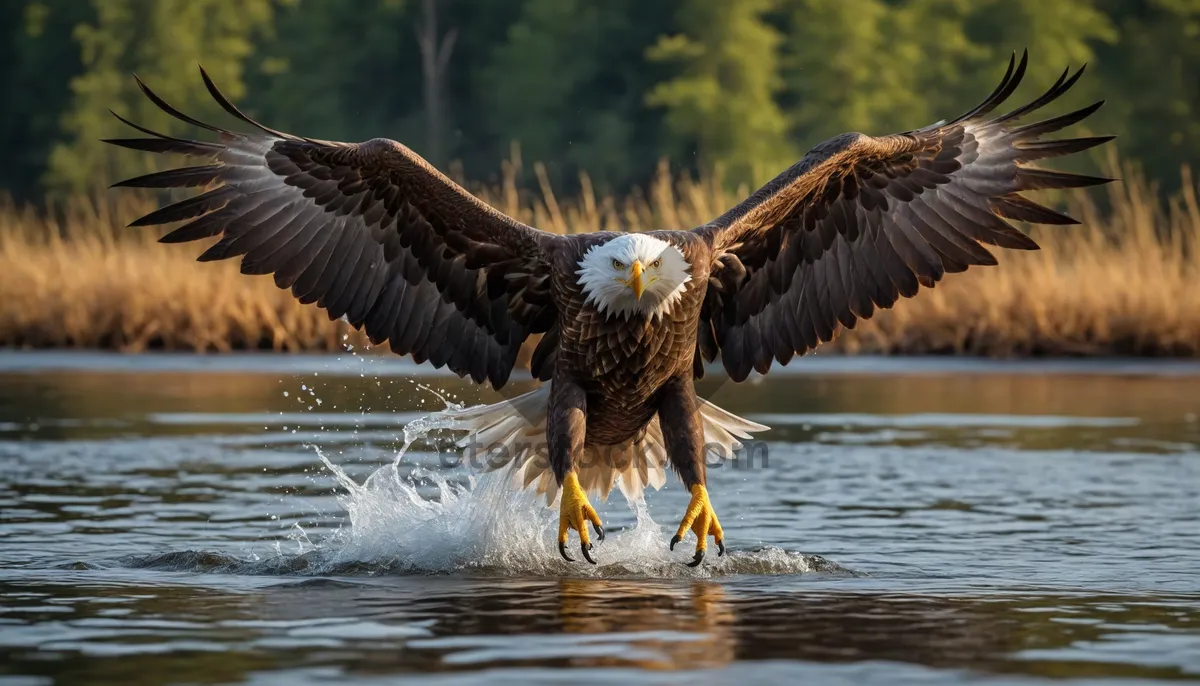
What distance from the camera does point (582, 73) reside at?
45.3 meters

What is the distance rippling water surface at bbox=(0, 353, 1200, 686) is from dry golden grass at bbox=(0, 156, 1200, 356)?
11.3 feet

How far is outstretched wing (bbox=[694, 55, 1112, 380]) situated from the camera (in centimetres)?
884

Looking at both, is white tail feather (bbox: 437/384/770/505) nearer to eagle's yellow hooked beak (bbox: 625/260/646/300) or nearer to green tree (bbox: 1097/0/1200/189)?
eagle's yellow hooked beak (bbox: 625/260/646/300)

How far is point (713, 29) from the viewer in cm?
4119

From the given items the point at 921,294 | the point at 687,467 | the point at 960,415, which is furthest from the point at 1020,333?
the point at 687,467

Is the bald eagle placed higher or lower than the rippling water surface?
higher

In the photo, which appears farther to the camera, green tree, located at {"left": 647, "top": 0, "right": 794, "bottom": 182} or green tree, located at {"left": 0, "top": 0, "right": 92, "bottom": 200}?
green tree, located at {"left": 0, "top": 0, "right": 92, "bottom": 200}

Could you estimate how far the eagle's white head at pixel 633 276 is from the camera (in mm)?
7590

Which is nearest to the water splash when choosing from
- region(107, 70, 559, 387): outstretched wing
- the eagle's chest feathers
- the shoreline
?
region(107, 70, 559, 387): outstretched wing

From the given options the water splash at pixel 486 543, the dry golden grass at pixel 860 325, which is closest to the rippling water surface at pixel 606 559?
the water splash at pixel 486 543

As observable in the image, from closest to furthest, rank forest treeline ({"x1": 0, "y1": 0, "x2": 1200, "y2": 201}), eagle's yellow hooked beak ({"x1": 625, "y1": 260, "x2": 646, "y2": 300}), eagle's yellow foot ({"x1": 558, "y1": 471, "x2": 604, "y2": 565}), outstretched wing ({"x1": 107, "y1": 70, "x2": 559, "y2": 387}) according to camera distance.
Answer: eagle's yellow hooked beak ({"x1": 625, "y1": 260, "x2": 646, "y2": 300}) < eagle's yellow foot ({"x1": 558, "y1": 471, "x2": 604, "y2": 565}) < outstretched wing ({"x1": 107, "y1": 70, "x2": 559, "y2": 387}) < forest treeline ({"x1": 0, "y1": 0, "x2": 1200, "y2": 201})

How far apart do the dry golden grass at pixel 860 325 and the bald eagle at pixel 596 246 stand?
7959 mm

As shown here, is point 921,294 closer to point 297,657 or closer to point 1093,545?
point 1093,545

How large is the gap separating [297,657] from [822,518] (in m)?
4.13
